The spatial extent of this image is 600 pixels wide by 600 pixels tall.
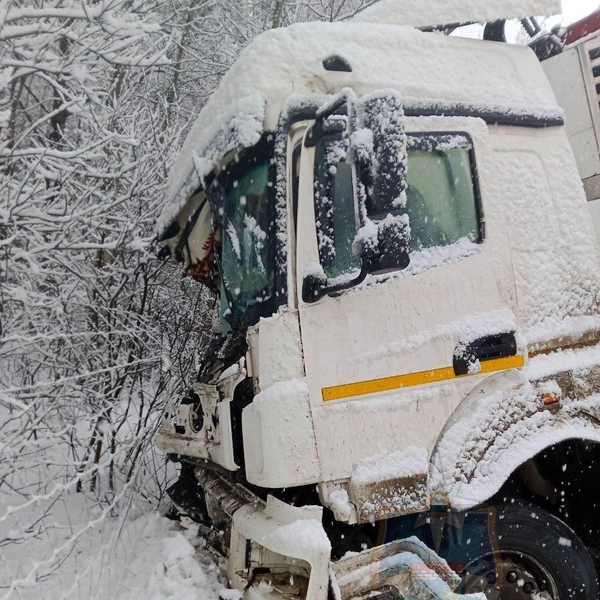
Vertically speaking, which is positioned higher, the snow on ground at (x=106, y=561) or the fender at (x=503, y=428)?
the fender at (x=503, y=428)

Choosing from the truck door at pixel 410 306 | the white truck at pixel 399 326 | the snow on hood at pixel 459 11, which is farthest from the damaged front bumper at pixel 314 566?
the snow on hood at pixel 459 11

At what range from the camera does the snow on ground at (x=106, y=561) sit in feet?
8.54

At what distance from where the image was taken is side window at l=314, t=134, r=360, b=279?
7.77ft

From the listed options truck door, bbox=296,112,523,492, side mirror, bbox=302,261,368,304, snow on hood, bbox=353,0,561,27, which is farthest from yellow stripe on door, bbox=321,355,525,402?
snow on hood, bbox=353,0,561,27

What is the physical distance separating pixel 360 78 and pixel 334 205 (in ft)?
2.00

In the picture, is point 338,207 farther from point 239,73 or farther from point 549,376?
point 549,376

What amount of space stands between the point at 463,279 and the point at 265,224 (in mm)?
908

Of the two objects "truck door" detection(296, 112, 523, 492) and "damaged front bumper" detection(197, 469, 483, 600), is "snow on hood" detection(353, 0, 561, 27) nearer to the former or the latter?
"truck door" detection(296, 112, 523, 492)

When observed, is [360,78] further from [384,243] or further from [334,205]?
[384,243]

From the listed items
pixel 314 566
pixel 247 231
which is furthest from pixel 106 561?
pixel 247 231

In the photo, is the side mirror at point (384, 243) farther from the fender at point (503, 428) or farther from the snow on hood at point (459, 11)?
the snow on hood at point (459, 11)

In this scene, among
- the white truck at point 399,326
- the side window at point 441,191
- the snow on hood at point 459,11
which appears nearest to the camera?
the white truck at point 399,326

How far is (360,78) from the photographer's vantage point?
2555 mm

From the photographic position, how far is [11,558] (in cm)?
404
